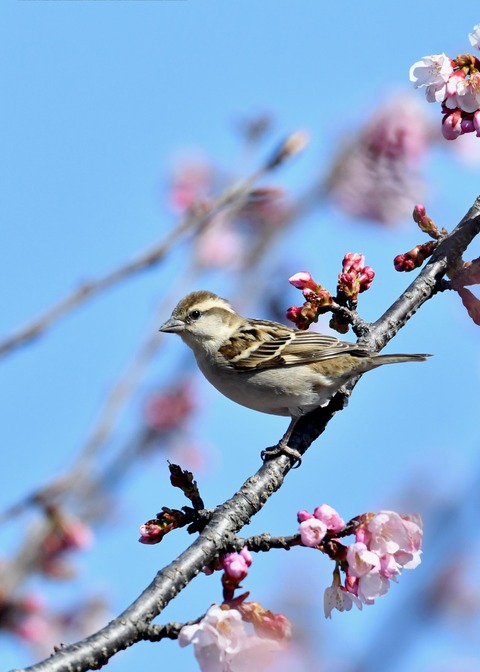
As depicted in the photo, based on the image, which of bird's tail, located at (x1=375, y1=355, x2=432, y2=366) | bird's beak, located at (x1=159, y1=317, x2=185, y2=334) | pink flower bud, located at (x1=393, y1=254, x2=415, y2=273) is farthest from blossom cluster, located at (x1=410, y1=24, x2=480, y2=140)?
bird's beak, located at (x1=159, y1=317, x2=185, y2=334)

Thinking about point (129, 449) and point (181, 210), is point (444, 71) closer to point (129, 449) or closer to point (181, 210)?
point (129, 449)

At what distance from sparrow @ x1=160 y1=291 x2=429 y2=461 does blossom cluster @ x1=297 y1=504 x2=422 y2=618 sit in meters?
1.27

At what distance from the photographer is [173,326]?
5.89 metres

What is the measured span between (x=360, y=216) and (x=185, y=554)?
4.85 meters

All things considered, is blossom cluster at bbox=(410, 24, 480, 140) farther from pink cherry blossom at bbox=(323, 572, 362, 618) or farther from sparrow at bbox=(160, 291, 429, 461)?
pink cherry blossom at bbox=(323, 572, 362, 618)

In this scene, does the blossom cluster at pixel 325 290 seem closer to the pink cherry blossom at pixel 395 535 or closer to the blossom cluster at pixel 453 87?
the blossom cluster at pixel 453 87

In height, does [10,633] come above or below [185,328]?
below

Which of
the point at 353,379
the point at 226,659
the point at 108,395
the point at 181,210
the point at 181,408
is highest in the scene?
the point at 181,210

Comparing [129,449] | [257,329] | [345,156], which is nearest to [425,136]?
[345,156]

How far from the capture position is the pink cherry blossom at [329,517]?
9.78 ft

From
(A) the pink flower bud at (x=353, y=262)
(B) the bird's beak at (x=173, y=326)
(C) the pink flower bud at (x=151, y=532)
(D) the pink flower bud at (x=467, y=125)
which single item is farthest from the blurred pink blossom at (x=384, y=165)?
(C) the pink flower bud at (x=151, y=532)

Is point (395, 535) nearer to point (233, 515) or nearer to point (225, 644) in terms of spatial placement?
point (233, 515)

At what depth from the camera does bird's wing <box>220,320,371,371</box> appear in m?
5.32

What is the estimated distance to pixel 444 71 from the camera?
356 cm
